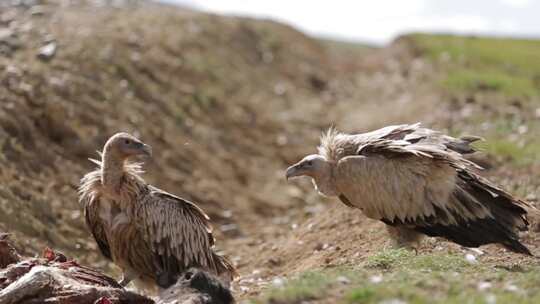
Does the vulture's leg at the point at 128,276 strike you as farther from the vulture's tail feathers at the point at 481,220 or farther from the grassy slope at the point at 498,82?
the grassy slope at the point at 498,82

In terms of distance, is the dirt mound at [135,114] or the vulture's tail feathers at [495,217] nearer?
the vulture's tail feathers at [495,217]

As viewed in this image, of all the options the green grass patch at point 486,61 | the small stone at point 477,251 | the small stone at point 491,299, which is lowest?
the green grass patch at point 486,61

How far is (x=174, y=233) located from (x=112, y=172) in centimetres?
102

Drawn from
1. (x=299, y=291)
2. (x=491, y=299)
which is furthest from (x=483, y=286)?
(x=299, y=291)

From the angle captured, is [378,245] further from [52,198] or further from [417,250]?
[52,198]

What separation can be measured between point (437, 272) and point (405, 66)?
28757 millimetres

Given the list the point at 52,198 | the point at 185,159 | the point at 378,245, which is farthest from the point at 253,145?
the point at 378,245

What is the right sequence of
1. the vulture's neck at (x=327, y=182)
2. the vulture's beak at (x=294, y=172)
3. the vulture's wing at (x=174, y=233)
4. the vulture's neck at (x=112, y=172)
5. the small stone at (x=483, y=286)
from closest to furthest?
the small stone at (x=483, y=286) → the vulture's wing at (x=174, y=233) → the vulture's neck at (x=112, y=172) → the vulture's neck at (x=327, y=182) → the vulture's beak at (x=294, y=172)

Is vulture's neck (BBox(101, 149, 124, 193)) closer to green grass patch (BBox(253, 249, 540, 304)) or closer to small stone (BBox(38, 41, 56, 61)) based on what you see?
green grass patch (BBox(253, 249, 540, 304))

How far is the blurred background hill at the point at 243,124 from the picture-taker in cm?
1058

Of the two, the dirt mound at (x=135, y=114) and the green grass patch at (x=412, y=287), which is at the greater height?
the green grass patch at (x=412, y=287)

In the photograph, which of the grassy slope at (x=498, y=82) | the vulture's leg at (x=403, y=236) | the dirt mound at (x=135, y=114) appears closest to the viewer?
the vulture's leg at (x=403, y=236)

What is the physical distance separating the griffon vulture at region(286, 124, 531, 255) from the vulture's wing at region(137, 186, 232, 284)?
1.90 m

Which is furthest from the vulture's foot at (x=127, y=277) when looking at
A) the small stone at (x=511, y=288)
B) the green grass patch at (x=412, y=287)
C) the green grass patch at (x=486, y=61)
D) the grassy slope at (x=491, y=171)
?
the green grass patch at (x=486, y=61)
